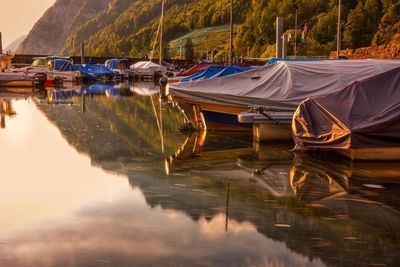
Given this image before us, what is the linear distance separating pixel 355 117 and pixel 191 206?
4.95m

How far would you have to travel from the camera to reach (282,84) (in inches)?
608

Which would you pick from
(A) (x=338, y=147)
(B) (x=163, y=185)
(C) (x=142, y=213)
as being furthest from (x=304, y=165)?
(C) (x=142, y=213)

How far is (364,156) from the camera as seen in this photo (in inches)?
455

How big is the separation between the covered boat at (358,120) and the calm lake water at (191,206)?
1.26ft

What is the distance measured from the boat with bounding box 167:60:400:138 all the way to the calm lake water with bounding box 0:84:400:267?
1033 millimetres

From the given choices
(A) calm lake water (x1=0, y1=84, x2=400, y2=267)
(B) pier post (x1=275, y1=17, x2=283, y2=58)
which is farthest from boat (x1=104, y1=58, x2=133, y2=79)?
(A) calm lake water (x1=0, y1=84, x2=400, y2=267)

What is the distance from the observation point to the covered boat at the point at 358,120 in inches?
449

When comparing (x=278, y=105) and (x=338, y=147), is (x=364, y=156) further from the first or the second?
(x=278, y=105)

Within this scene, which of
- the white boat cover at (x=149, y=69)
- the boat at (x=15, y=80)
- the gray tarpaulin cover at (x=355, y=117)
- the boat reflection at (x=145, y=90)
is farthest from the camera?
the white boat cover at (x=149, y=69)

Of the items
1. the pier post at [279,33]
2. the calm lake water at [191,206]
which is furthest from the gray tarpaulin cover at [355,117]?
the pier post at [279,33]

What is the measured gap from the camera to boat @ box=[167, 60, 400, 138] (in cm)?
1458

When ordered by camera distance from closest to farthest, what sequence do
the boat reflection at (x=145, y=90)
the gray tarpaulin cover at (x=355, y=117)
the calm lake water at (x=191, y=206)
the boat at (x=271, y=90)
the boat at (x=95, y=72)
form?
the calm lake water at (x=191, y=206) < the gray tarpaulin cover at (x=355, y=117) < the boat at (x=271, y=90) < the boat reflection at (x=145, y=90) < the boat at (x=95, y=72)

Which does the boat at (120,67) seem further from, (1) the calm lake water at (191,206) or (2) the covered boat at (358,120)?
(2) the covered boat at (358,120)

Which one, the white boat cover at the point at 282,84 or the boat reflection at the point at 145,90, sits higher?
the white boat cover at the point at 282,84
